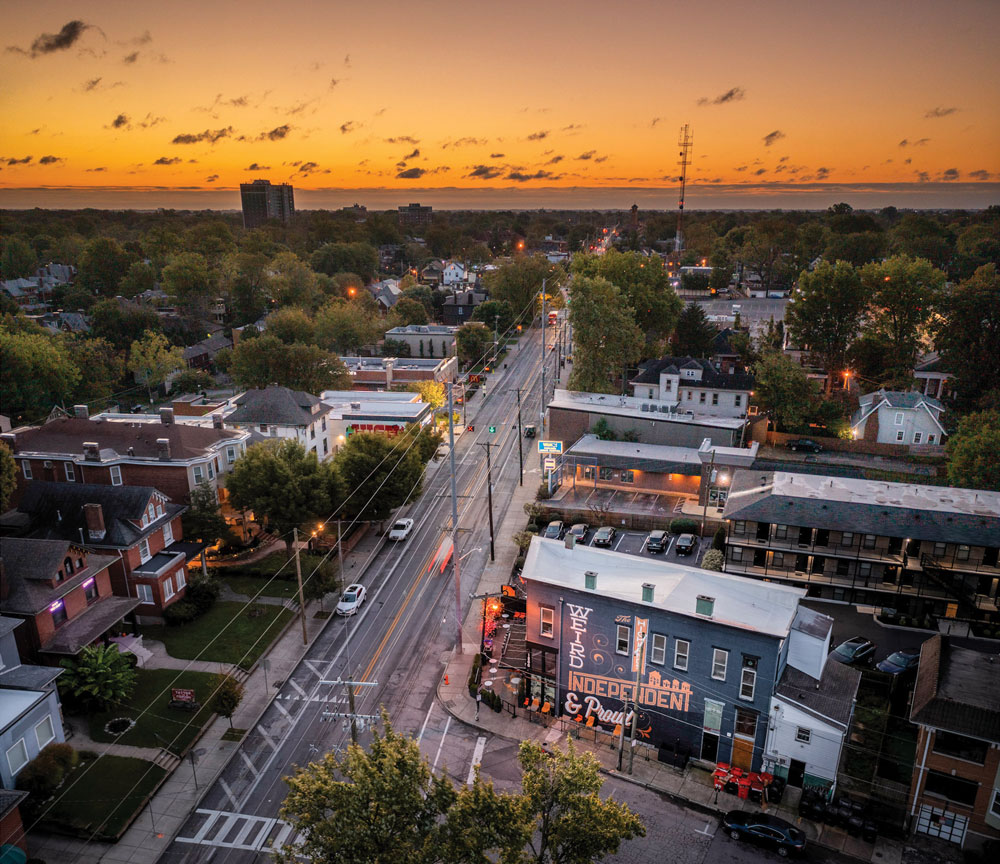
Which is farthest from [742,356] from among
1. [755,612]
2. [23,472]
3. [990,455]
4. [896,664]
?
[23,472]

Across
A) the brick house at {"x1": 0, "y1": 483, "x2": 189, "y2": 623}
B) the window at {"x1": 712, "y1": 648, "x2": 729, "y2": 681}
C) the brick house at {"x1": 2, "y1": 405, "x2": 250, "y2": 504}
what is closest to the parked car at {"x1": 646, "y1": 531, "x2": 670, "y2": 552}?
the window at {"x1": 712, "y1": 648, "x2": 729, "y2": 681}

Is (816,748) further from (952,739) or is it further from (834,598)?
(834,598)

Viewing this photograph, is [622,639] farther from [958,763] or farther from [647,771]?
[958,763]

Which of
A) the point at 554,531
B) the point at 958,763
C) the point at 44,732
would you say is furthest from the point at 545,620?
the point at 44,732

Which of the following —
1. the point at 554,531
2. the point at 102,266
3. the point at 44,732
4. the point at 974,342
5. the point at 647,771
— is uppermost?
the point at 102,266

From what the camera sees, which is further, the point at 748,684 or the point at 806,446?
the point at 806,446

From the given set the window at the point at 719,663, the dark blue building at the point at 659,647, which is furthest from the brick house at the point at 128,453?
the window at the point at 719,663
